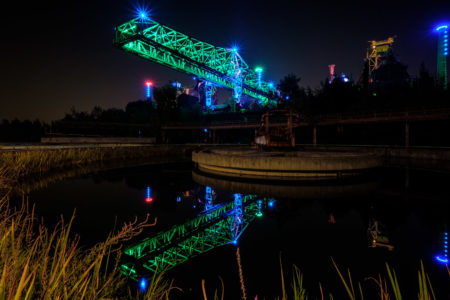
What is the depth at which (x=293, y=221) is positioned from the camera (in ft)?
18.7

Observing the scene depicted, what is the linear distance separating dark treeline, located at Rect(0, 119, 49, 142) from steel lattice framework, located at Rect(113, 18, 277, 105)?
1774 cm

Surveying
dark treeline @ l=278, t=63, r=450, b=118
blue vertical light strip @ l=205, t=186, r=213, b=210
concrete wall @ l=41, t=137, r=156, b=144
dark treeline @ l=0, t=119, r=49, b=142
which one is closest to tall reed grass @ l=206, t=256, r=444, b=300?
blue vertical light strip @ l=205, t=186, r=213, b=210

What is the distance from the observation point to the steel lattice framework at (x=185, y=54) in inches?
1458

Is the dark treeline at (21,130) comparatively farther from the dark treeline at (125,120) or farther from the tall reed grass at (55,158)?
the tall reed grass at (55,158)

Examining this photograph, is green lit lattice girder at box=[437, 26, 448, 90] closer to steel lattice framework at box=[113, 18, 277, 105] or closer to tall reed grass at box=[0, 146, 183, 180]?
steel lattice framework at box=[113, 18, 277, 105]

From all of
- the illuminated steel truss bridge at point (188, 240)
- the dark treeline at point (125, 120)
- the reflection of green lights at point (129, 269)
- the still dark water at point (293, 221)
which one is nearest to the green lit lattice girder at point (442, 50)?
the dark treeline at point (125, 120)

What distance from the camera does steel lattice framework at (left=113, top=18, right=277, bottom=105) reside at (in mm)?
37031

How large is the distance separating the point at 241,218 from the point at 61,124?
121 feet

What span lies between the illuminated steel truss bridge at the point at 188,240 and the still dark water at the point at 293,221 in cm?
24

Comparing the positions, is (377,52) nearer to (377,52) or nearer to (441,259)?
(377,52)

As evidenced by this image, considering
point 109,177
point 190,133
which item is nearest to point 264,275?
point 109,177

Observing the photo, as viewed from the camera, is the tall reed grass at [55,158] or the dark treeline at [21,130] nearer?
the tall reed grass at [55,158]

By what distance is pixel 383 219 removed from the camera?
5.79m

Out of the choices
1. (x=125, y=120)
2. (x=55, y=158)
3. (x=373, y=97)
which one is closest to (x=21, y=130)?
(x=125, y=120)
